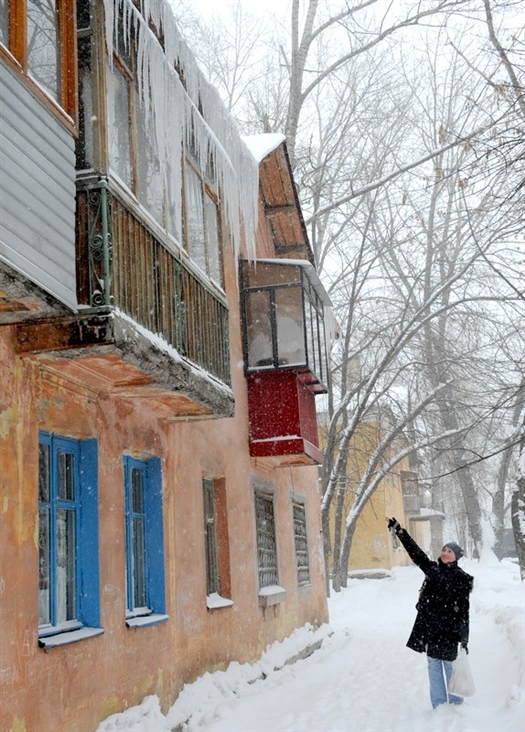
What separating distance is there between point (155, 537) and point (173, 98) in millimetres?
3876

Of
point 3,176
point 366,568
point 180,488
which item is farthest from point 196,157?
point 366,568

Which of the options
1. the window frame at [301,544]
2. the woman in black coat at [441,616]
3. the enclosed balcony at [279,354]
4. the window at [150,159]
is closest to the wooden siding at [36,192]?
the window at [150,159]

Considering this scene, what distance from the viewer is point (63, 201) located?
4805 millimetres

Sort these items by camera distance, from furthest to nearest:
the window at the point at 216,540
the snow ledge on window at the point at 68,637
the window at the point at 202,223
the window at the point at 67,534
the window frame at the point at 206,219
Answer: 1. the window at the point at 216,540
2. the window at the point at 202,223
3. the window frame at the point at 206,219
4. the window at the point at 67,534
5. the snow ledge on window at the point at 68,637

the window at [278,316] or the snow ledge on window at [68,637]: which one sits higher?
the window at [278,316]

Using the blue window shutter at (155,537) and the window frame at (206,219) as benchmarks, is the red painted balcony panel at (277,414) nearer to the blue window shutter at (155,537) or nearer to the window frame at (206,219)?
the window frame at (206,219)

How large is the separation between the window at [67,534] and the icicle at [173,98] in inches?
86.5

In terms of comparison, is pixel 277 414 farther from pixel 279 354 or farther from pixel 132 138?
pixel 132 138

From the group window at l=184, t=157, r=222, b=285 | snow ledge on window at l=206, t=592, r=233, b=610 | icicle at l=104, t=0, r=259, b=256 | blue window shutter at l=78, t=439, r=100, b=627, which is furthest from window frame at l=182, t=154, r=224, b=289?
snow ledge on window at l=206, t=592, r=233, b=610

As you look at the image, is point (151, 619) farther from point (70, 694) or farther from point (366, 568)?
point (366, 568)

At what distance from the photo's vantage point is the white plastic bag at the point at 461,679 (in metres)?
6.93

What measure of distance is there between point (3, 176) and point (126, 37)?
279cm

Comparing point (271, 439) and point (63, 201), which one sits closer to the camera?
Result: point (63, 201)

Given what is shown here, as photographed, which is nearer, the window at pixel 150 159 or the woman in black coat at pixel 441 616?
the window at pixel 150 159
